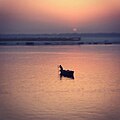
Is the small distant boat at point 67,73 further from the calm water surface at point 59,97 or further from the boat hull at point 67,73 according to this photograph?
the calm water surface at point 59,97

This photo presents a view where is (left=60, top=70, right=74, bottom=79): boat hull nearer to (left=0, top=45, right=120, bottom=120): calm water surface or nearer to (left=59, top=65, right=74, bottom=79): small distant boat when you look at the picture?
(left=59, top=65, right=74, bottom=79): small distant boat

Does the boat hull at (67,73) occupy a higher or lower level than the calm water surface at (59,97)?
higher

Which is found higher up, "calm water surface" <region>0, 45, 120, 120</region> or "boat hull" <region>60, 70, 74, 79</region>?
"boat hull" <region>60, 70, 74, 79</region>

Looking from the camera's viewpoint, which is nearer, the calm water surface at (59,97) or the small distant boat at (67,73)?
the calm water surface at (59,97)

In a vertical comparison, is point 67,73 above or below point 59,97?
above

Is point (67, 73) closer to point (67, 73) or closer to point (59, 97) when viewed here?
point (67, 73)

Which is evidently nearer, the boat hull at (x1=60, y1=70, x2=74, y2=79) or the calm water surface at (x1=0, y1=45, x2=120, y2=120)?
the calm water surface at (x1=0, y1=45, x2=120, y2=120)

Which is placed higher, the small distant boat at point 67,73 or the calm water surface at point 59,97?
the small distant boat at point 67,73

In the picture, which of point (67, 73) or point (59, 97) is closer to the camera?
point (59, 97)

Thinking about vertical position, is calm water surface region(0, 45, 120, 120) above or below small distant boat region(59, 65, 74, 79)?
below

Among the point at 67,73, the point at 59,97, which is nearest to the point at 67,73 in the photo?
the point at 67,73

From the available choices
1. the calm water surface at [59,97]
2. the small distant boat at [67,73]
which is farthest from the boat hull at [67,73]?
the calm water surface at [59,97]

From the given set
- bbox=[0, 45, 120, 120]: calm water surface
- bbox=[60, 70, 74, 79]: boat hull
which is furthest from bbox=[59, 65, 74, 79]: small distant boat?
bbox=[0, 45, 120, 120]: calm water surface

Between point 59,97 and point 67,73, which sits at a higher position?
point 67,73
